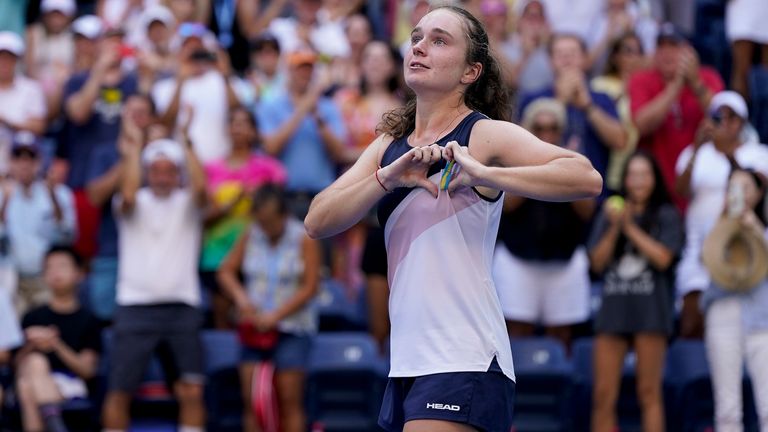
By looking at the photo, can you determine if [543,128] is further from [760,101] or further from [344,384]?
[760,101]

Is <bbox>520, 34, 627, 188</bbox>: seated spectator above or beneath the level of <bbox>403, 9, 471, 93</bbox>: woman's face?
above

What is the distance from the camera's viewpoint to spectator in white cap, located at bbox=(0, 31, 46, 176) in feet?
36.0

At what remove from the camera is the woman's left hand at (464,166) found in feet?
13.5

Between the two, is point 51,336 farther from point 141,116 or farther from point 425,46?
point 425,46

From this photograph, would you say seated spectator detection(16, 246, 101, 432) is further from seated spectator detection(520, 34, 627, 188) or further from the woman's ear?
the woman's ear

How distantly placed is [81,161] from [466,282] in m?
6.98

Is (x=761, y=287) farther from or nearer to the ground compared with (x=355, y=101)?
nearer to the ground

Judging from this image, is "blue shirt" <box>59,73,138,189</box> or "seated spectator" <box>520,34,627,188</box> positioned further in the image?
"blue shirt" <box>59,73,138,189</box>

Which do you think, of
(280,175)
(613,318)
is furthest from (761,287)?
(280,175)

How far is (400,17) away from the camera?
12422 mm

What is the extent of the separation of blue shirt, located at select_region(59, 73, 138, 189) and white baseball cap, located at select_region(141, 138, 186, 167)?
1.23 metres

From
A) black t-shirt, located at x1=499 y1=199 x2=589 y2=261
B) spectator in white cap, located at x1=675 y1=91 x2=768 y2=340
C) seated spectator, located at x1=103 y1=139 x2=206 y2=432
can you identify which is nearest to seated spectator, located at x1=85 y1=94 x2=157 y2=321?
seated spectator, located at x1=103 y1=139 x2=206 y2=432

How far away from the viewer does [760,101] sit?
11461 millimetres

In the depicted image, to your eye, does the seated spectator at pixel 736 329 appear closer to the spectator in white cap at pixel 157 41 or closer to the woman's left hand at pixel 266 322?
the woman's left hand at pixel 266 322
